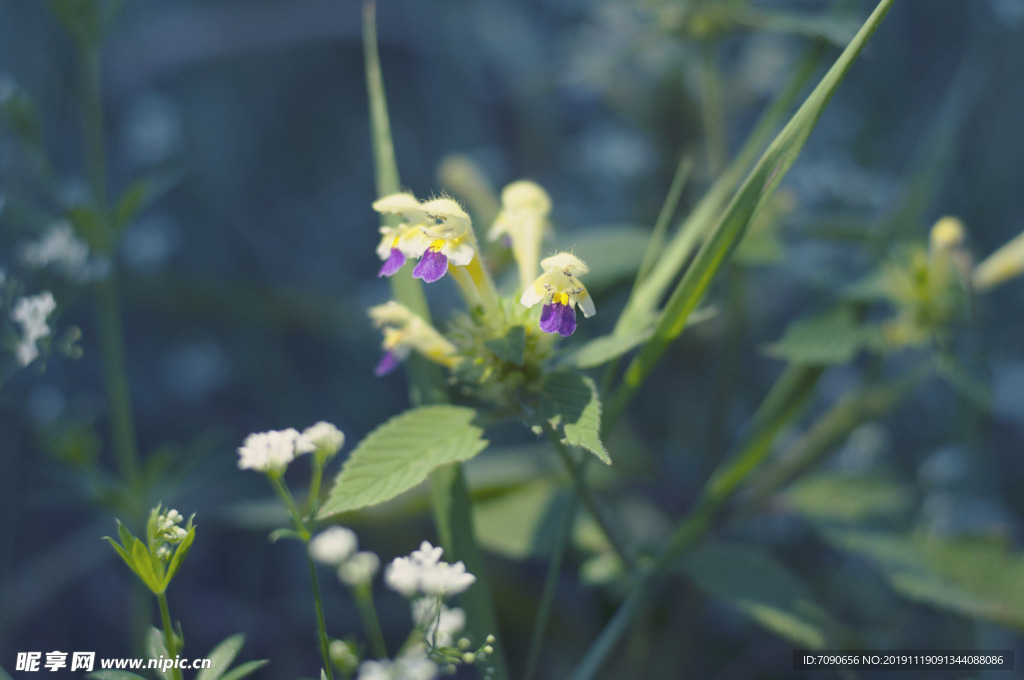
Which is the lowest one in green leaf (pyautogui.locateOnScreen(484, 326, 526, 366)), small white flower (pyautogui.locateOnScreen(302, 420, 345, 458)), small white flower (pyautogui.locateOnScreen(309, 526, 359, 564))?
small white flower (pyautogui.locateOnScreen(309, 526, 359, 564))

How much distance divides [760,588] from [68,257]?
115 centimetres

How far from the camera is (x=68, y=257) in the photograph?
1.11m

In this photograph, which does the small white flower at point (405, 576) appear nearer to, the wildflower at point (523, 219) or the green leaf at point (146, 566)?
the green leaf at point (146, 566)

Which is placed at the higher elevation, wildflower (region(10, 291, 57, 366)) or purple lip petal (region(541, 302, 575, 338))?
wildflower (region(10, 291, 57, 366))

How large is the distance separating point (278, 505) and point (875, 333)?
3.53ft

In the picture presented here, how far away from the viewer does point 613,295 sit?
125cm

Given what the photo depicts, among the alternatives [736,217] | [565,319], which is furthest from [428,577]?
[736,217]

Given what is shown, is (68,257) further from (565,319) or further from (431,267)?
(565,319)

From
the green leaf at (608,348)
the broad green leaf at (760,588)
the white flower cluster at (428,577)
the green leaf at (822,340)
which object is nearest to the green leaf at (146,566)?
the white flower cluster at (428,577)

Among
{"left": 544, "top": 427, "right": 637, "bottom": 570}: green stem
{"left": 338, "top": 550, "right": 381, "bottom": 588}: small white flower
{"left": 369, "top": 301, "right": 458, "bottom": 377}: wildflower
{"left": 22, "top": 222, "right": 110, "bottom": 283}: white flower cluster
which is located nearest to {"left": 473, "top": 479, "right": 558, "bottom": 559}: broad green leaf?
{"left": 544, "top": 427, "right": 637, "bottom": 570}: green stem

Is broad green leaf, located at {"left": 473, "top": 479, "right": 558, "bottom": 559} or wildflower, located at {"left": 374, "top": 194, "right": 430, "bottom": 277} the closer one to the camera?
wildflower, located at {"left": 374, "top": 194, "right": 430, "bottom": 277}

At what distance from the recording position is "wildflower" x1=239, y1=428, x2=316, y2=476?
599 mm

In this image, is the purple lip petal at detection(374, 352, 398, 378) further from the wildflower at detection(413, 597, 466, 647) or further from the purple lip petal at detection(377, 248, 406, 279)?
the wildflower at detection(413, 597, 466, 647)

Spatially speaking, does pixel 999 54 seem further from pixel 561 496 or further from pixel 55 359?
pixel 55 359
